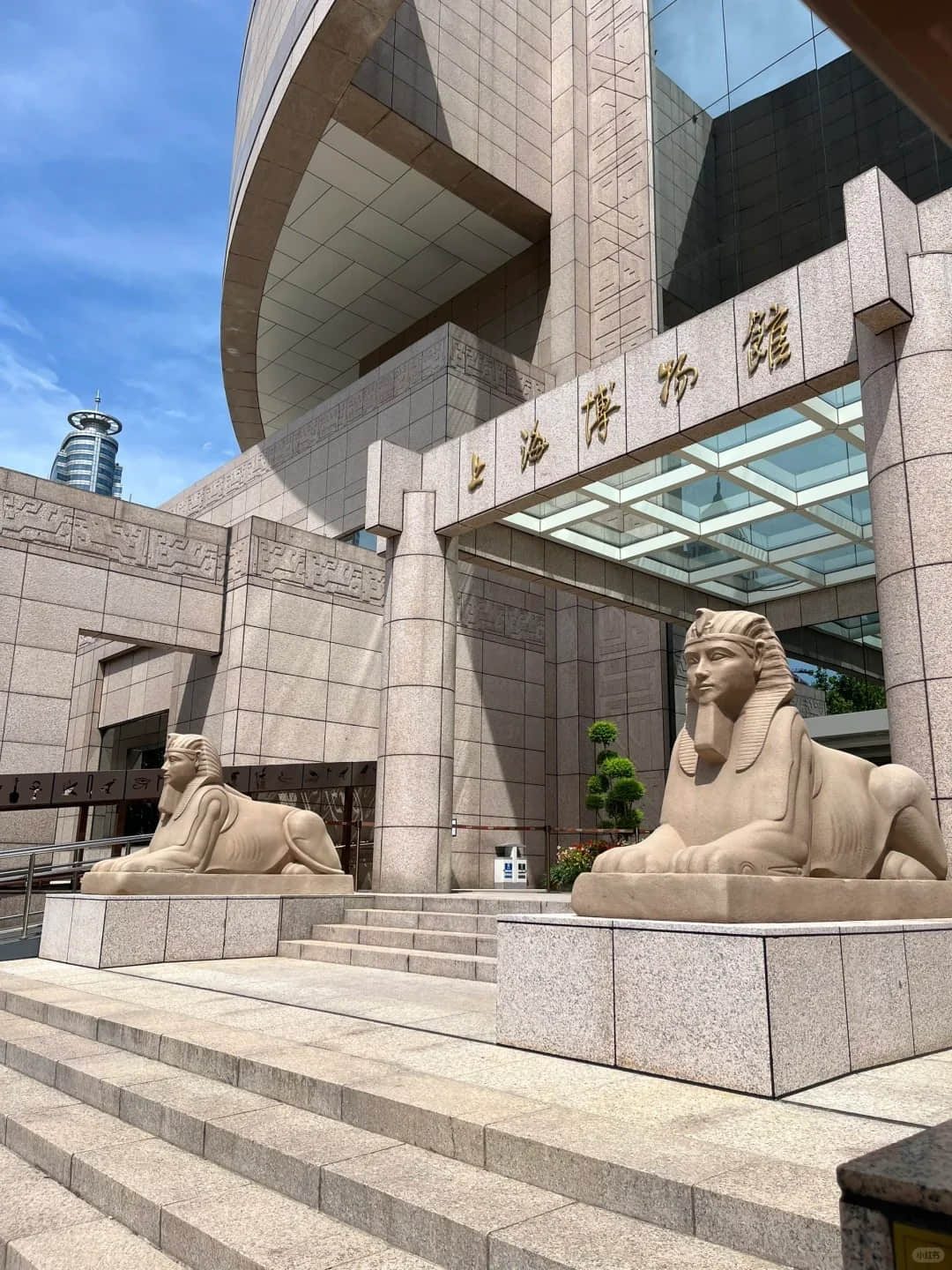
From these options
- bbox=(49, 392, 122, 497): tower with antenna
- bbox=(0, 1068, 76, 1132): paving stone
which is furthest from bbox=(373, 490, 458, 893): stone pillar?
bbox=(49, 392, 122, 497): tower with antenna

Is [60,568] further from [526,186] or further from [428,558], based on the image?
[526,186]

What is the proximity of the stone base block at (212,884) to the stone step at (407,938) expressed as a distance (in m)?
0.53

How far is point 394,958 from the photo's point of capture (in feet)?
31.4

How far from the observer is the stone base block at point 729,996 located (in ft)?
15.0

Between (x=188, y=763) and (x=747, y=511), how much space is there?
9.40 metres

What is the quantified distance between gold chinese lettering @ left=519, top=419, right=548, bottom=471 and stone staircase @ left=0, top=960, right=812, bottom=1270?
9.71m

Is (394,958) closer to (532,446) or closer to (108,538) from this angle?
(532,446)

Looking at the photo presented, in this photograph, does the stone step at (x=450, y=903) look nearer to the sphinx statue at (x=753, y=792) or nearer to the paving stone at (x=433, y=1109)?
the sphinx statue at (x=753, y=792)

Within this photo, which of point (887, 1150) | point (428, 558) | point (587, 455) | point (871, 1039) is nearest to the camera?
point (887, 1150)

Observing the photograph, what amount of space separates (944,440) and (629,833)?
11770 millimetres

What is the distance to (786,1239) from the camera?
2.79 metres

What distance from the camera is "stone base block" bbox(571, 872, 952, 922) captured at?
199 inches

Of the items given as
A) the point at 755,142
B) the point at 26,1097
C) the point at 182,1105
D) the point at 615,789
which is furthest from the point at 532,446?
the point at 755,142

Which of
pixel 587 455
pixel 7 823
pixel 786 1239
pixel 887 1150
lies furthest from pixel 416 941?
pixel 7 823
